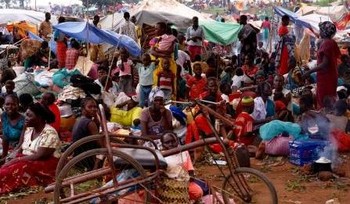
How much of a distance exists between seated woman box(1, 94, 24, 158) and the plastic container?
3439 millimetres

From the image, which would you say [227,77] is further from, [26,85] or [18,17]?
[18,17]

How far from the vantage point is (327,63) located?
7828 mm

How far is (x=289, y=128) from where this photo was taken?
24.8 feet

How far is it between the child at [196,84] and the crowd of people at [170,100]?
2 centimetres

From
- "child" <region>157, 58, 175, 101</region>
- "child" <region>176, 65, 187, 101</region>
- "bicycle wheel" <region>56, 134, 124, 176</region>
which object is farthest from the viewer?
"child" <region>176, 65, 187, 101</region>

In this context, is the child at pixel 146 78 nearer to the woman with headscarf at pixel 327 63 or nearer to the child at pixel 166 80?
the child at pixel 166 80

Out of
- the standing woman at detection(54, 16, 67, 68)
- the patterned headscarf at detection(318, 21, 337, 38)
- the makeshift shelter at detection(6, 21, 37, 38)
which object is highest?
the patterned headscarf at detection(318, 21, 337, 38)

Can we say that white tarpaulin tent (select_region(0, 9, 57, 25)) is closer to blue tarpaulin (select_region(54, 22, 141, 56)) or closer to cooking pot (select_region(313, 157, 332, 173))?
blue tarpaulin (select_region(54, 22, 141, 56))

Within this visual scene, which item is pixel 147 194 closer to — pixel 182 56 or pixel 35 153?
pixel 35 153

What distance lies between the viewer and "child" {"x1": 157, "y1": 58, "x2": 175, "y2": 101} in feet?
29.7

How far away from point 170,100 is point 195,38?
6.22m

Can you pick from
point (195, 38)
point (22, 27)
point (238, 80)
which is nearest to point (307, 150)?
point (238, 80)

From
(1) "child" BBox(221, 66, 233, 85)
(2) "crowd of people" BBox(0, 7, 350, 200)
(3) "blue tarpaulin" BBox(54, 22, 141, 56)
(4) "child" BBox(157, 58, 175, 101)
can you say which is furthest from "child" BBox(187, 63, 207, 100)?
(3) "blue tarpaulin" BBox(54, 22, 141, 56)

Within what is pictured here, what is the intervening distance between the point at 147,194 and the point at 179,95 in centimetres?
565
